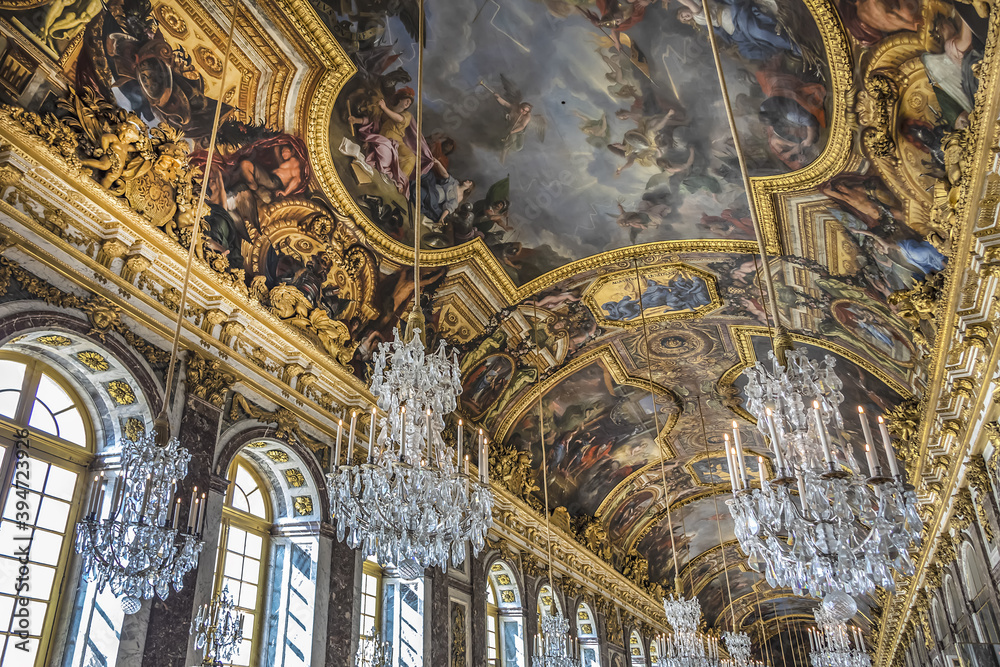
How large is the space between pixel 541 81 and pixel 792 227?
174 inches

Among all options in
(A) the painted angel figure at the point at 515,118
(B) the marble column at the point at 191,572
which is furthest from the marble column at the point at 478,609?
(A) the painted angel figure at the point at 515,118

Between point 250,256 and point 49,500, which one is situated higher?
point 250,256

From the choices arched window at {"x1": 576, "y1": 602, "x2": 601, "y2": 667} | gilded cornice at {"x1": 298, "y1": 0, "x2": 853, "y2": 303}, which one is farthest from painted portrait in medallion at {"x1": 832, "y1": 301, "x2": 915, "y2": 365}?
arched window at {"x1": 576, "y1": 602, "x2": 601, "y2": 667}

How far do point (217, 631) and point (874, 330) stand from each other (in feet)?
35.7

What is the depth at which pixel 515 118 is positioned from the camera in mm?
10594

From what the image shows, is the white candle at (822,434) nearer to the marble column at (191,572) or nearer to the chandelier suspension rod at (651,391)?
the marble column at (191,572)

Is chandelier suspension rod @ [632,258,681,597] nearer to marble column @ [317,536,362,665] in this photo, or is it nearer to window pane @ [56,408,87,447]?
marble column @ [317,536,362,665]

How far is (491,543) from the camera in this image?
15188 mm

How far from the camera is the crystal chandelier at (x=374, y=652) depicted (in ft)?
28.3

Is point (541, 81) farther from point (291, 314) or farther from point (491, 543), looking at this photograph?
point (491, 543)

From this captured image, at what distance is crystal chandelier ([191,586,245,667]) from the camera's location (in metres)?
6.56

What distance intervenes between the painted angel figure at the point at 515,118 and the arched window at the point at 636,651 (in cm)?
1887

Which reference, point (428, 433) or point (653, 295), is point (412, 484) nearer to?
point (428, 433)

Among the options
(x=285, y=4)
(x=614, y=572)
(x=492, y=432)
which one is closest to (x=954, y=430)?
(x=492, y=432)
